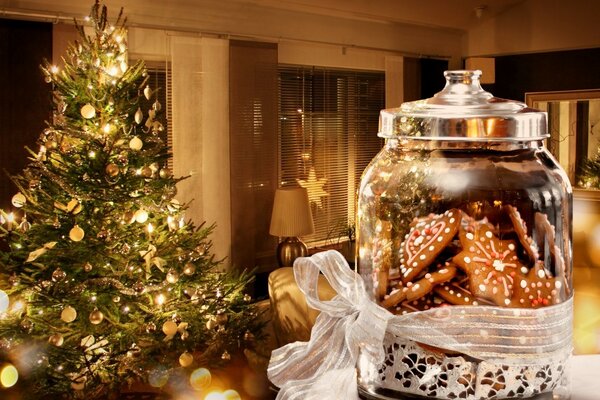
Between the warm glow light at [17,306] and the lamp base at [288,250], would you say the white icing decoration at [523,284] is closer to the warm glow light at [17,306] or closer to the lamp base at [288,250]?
the warm glow light at [17,306]

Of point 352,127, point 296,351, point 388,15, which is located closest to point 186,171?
point 352,127

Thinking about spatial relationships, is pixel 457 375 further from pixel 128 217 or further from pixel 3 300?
pixel 3 300

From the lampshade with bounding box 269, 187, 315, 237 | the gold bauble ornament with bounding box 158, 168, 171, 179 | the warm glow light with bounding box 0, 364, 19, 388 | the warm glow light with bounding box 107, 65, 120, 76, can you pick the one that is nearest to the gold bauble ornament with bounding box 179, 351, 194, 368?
the warm glow light with bounding box 0, 364, 19, 388

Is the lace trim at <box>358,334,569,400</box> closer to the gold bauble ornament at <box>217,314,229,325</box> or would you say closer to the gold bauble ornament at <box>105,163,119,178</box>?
the gold bauble ornament at <box>105,163,119,178</box>

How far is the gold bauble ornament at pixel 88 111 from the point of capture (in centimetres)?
266

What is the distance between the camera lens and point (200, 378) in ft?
10.7

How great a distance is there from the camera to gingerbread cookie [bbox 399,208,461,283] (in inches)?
23.2

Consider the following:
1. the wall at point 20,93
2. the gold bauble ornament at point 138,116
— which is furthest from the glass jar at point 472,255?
the wall at point 20,93

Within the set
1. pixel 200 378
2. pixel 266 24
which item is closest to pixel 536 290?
pixel 200 378

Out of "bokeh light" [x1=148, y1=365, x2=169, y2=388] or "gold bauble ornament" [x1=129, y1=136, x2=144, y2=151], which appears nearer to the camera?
"gold bauble ornament" [x1=129, y1=136, x2=144, y2=151]

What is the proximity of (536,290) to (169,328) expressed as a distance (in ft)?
7.79

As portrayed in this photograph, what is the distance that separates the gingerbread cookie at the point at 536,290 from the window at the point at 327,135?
4.90 metres

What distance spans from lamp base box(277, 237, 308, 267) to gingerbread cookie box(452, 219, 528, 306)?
14.6 feet

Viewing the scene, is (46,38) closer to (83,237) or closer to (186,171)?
(186,171)
